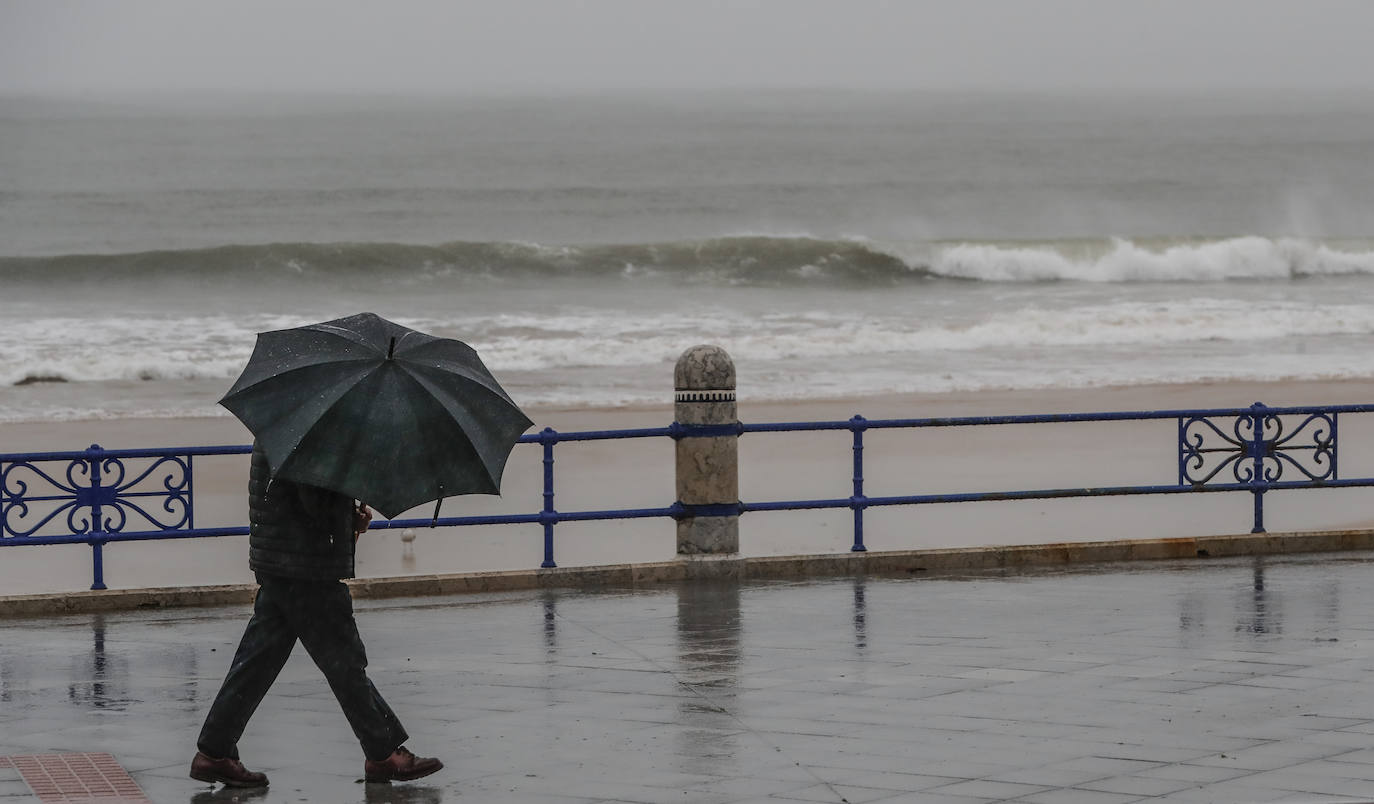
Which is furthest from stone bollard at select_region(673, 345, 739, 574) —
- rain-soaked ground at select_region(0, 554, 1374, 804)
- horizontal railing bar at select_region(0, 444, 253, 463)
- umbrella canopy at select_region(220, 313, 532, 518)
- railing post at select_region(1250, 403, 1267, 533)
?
umbrella canopy at select_region(220, 313, 532, 518)

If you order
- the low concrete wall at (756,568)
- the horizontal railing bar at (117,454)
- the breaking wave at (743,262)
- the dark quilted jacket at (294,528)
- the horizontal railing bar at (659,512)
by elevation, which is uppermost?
the breaking wave at (743,262)

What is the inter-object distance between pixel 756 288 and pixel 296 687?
149 ft

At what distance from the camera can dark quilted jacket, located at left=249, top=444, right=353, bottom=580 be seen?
7.40m

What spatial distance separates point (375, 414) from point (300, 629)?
99cm

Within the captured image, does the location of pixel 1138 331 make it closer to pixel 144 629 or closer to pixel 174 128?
pixel 144 629

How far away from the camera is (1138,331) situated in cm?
4172

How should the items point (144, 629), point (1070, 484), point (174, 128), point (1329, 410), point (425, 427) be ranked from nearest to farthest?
point (425, 427) → point (144, 629) → point (1329, 410) → point (1070, 484) → point (174, 128)

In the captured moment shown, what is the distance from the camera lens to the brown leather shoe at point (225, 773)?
293 inches

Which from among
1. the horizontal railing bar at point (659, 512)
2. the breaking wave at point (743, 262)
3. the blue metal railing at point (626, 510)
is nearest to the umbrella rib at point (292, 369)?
the blue metal railing at point (626, 510)

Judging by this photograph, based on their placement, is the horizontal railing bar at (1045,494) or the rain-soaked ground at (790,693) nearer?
the rain-soaked ground at (790,693)

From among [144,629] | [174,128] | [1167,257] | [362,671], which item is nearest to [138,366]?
[144,629]

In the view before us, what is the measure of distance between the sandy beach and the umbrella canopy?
7.32 meters

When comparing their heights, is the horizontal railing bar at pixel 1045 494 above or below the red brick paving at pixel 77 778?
above

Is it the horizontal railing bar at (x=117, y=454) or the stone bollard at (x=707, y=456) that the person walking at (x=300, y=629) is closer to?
the horizontal railing bar at (x=117, y=454)
